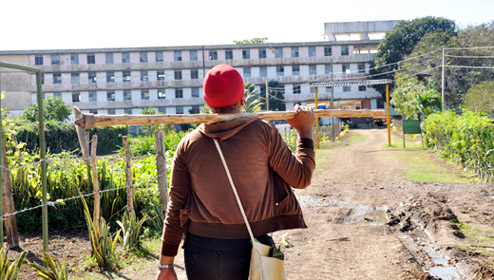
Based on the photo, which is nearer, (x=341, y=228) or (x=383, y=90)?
(x=341, y=228)

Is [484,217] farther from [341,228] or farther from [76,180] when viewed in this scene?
[76,180]

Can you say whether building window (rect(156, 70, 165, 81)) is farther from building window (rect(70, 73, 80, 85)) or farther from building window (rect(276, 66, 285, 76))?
building window (rect(276, 66, 285, 76))

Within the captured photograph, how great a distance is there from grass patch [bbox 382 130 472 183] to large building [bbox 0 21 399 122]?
44.3 meters

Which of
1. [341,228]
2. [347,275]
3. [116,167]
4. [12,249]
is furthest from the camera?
[116,167]

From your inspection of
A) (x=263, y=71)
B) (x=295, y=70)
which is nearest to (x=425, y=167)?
(x=263, y=71)

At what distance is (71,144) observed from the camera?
36.4 metres

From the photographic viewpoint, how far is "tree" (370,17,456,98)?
62188 millimetres

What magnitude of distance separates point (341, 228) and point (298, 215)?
5898 millimetres

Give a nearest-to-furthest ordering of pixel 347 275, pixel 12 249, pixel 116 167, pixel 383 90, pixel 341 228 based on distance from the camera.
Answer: pixel 347 275, pixel 12 249, pixel 341 228, pixel 116 167, pixel 383 90

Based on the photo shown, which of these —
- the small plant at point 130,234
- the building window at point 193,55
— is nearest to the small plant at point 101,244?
the small plant at point 130,234

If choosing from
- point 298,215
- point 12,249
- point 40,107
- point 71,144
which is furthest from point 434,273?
point 71,144

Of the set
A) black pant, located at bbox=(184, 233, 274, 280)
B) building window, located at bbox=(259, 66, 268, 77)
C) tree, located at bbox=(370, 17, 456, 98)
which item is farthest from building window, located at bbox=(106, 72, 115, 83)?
black pant, located at bbox=(184, 233, 274, 280)

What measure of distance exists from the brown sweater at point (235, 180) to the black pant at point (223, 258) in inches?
1.6

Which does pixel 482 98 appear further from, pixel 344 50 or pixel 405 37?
pixel 344 50
